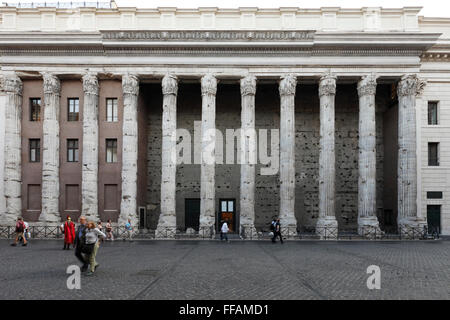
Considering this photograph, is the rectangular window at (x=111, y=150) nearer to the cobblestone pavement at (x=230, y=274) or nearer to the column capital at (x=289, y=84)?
the cobblestone pavement at (x=230, y=274)

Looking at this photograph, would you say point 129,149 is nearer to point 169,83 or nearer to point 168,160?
point 168,160

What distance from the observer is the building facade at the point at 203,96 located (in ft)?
82.7

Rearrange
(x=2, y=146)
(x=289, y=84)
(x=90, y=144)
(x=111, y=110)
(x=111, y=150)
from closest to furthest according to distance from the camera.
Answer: (x=289, y=84) < (x=90, y=144) < (x=2, y=146) < (x=111, y=150) < (x=111, y=110)

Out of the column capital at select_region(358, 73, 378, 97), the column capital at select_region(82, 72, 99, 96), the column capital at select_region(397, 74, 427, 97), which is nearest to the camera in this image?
the column capital at select_region(397, 74, 427, 97)

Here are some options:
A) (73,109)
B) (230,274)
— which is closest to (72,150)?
(73,109)

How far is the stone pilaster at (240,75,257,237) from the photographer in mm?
25172

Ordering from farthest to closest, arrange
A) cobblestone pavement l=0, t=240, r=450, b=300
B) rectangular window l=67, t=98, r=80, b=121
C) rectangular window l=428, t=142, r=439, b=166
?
rectangular window l=428, t=142, r=439, b=166, rectangular window l=67, t=98, r=80, b=121, cobblestone pavement l=0, t=240, r=450, b=300

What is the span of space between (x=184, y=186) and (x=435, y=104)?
64.7 feet

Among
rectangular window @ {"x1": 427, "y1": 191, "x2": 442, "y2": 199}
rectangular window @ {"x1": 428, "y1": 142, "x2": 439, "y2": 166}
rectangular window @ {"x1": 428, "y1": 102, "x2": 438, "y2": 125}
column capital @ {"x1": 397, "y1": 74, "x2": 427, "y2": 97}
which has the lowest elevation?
rectangular window @ {"x1": 427, "y1": 191, "x2": 442, "y2": 199}

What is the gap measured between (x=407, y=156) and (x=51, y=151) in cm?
2390

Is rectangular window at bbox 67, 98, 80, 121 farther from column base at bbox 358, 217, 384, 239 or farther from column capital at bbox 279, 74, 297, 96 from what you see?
column base at bbox 358, 217, 384, 239

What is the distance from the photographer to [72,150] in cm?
2686

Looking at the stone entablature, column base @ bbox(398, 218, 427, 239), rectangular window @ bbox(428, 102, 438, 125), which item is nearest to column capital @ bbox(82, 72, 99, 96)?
the stone entablature

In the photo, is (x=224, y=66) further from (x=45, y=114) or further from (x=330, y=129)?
(x=45, y=114)
